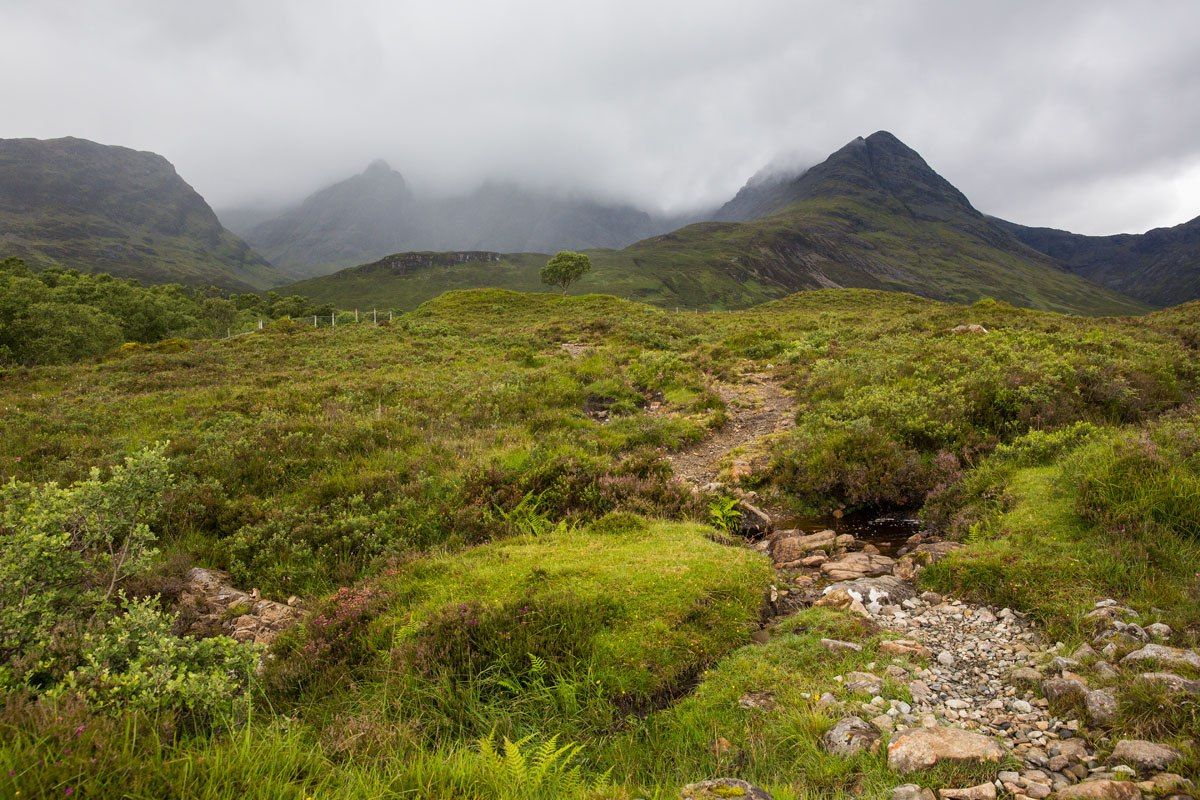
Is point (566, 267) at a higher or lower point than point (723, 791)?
higher

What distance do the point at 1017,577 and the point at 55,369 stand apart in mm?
36347

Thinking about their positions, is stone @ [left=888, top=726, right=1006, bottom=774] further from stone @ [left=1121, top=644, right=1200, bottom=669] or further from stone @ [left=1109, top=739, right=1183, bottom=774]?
stone @ [left=1121, top=644, right=1200, bottom=669]

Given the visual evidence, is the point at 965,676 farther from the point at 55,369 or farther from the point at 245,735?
the point at 55,369

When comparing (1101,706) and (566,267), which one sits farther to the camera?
(566,267)

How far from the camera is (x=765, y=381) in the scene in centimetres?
1970

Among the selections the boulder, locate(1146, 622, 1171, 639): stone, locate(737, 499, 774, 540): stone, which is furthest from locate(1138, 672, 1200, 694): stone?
locate(737, 499, 774, 540): stone

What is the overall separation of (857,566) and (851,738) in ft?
12.3

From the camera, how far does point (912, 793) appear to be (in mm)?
3469

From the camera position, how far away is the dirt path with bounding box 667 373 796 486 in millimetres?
12194

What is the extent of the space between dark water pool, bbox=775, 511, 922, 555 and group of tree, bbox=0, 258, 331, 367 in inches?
1730

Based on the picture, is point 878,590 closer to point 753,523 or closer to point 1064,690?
point 1064,690

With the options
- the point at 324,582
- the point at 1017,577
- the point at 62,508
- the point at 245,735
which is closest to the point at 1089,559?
the point at 1017,577

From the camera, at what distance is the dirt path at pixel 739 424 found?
40.0 ft

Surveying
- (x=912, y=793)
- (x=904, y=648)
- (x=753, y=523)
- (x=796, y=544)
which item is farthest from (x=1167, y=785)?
(x=753, y=523)
